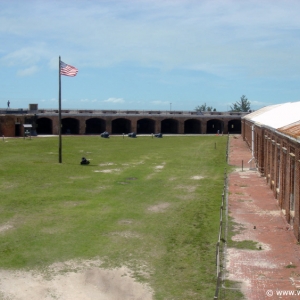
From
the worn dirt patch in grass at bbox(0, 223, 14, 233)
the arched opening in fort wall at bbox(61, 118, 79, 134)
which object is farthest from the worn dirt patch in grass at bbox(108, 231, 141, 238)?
the arched opening in fort wall at bbox(61, 118, 79, 134)

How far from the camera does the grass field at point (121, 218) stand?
11289 mm

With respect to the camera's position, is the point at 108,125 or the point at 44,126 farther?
the point at 44,126

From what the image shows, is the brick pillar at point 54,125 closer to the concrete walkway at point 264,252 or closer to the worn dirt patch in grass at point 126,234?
the concrete walkway at point 264,252

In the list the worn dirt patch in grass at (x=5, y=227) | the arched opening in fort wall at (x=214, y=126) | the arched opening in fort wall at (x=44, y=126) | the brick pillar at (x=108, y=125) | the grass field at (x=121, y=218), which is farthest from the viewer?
the arched opening in fort wall at (x=214, y=126)

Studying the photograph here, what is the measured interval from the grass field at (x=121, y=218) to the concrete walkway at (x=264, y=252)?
703mm

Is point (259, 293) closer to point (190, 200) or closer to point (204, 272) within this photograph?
point (204, 272)

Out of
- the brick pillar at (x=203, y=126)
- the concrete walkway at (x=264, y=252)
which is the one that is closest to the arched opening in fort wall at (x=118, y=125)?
the brick pillar at (x=203, y=126)

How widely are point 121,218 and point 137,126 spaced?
5576cm

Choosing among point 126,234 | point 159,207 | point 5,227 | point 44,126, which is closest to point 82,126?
point 44,126

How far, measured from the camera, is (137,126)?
71312mm

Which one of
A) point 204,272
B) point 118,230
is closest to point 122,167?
point 118,230

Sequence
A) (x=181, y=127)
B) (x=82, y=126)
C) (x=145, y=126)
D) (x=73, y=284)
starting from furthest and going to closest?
(x=145, y=126) → (x=181, y=127) → (x=82, y=126) → (x=73, y=284)

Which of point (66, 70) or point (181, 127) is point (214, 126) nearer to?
point (181, 127)

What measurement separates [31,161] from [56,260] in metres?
20.4
